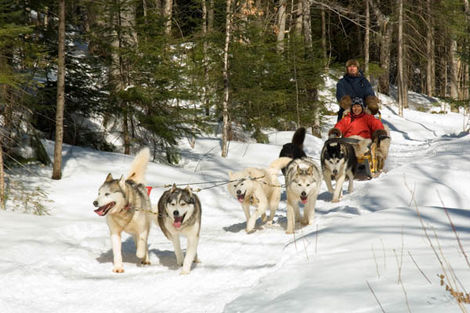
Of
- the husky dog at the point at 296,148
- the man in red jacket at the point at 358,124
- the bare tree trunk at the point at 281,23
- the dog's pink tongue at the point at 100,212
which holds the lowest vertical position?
the dog's pink tongue at the point at 100,212

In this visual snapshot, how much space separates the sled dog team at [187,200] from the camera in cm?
467

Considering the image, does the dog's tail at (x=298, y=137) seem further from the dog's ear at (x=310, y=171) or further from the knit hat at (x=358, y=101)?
the dog's ear at (x=310, y=171)

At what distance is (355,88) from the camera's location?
30.4 feet

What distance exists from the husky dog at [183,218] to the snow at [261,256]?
0.68ft

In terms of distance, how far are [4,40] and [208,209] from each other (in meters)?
3.99

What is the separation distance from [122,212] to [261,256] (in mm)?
1546

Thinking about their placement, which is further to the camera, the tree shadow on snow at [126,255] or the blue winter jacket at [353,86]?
the blue winter jacket at [353,86]

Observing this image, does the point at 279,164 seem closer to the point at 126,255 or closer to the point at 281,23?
the point at 126,255

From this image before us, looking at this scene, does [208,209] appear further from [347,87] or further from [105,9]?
[105,9]

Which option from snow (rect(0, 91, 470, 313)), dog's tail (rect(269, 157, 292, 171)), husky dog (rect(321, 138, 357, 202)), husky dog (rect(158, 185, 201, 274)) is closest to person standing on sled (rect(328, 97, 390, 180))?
snow (rect(0, 91, 470, 313))

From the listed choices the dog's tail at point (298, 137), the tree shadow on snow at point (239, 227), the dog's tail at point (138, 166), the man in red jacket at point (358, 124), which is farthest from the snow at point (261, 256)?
the man in red jacket at point (358, 124)

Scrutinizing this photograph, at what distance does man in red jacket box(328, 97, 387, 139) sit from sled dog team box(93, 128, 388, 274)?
58.6 inches

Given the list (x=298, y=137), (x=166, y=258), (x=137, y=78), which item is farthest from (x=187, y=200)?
(x=137, y=78)

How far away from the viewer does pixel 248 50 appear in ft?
39.5
